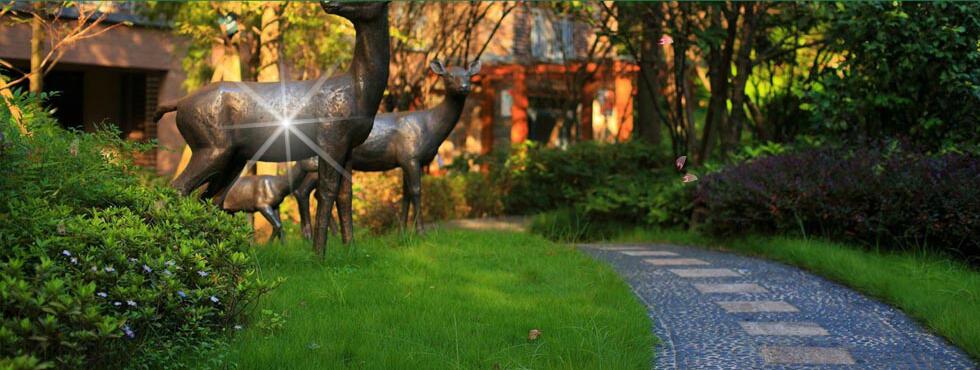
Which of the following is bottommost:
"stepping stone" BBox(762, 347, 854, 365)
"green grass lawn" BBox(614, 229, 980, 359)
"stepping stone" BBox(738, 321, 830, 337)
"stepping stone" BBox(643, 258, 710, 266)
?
"stepping stone" BBox(762, 347, 854, 365)

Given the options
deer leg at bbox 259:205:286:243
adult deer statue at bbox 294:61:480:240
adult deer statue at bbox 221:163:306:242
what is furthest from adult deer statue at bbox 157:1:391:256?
adult deer statue at bbox 294:61:480:240

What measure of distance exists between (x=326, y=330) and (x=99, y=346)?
157 centimetres

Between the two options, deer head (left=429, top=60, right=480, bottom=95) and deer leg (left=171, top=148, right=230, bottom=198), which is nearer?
deer leg (left=171, top=148, right=230, bottom=198)

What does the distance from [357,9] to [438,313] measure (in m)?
2.21

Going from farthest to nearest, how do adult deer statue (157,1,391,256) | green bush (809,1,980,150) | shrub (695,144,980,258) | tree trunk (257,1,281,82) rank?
tree trunk (257,1,281,82) < green bush (809,1,980,150) < shrub (695,144,980,258) < adult deer statue (157,1,391,256)

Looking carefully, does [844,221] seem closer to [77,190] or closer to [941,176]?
[941,176]

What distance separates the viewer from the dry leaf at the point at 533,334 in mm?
4836

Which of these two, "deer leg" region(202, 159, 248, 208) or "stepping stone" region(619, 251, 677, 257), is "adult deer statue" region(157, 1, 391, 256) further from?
"stepping stone" region(619, 251, 677, 257)

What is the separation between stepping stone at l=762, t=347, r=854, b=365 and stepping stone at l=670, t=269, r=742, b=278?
7.58 ft

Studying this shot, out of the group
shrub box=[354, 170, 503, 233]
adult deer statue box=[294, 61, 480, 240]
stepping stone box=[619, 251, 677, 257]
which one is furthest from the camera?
shrub box=[354, 170, 503, 233]

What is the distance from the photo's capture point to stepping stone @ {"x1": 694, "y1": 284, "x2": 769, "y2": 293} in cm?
684

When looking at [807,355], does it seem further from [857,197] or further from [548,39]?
[548,39]

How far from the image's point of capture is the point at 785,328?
5.67m

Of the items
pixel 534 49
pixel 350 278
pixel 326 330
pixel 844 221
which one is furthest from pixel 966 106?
pixel 534 49
